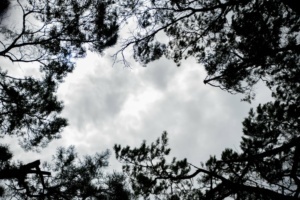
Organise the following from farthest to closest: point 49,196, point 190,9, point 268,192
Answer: point 190,9, point 49,196, point 268,192

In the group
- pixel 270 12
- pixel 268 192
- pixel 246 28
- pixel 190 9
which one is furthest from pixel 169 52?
pixel 268 192

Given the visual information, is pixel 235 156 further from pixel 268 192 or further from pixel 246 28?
pixel 246 28

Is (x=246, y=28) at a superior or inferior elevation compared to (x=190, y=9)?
inferior

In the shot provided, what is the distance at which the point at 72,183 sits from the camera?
560cm

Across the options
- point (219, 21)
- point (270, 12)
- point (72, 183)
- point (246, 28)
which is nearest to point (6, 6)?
point (72, 183)

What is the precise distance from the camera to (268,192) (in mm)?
2533

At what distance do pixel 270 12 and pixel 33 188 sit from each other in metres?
5.21

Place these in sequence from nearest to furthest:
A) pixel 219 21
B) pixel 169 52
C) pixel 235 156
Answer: pixel 235 156
pixel 219 21
pixel 169 52

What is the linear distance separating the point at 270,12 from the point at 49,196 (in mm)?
4315

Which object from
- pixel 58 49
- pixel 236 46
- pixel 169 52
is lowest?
pixel 236 46

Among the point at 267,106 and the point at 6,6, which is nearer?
the point at 267,106

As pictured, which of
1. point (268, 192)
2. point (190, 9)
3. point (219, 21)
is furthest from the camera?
point (219, 21)

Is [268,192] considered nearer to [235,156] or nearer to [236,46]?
[235,156]

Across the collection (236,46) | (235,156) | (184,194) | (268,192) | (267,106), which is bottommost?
(268,192)
